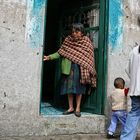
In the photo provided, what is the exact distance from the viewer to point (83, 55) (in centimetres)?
735

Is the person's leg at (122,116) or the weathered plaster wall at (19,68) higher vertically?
the weathered plaster wall at (19,68)

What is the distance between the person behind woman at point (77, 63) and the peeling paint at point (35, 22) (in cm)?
72

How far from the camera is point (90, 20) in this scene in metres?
7.81

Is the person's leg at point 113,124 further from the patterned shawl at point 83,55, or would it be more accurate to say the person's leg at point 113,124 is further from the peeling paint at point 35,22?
the peeling paint at point 35,22

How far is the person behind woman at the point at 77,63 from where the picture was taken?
289 inches

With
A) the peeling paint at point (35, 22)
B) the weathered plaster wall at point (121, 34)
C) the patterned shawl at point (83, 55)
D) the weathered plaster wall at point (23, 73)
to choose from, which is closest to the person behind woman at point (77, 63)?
the patterned shawl at point (83, 55)

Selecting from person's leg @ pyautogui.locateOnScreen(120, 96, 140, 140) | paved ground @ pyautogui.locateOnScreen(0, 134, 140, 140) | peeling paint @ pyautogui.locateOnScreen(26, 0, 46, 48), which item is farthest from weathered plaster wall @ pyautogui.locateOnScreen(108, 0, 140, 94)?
peeling paint @ pyautogui.locateOnScreen(26, 0, 46, 48)

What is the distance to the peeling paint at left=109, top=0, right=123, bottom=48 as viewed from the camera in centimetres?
744

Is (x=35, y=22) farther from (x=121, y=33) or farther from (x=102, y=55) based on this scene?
(x=121, y=33)

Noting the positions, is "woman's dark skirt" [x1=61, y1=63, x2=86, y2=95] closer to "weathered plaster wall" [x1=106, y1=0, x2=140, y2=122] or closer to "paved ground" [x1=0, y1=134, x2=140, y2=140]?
"weathered plaster wall" [x1=106, y1=0, x2=140, y2=122]

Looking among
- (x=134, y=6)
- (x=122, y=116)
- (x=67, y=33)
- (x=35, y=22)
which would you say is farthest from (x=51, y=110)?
(x=134, y=6)

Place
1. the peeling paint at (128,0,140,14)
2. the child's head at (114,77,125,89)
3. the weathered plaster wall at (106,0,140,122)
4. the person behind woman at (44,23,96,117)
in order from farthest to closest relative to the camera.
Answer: the peeling paint at (128,0,140,14) < the weathered plaster wall at (106,0,140,122) < the person behind woman at (44,23,96,117) < the child's head at (114,77,125,89)

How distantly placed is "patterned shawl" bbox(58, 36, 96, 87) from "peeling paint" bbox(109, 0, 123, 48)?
0.44 meters

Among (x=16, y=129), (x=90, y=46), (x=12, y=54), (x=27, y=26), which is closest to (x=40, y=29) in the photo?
(x=27, y=26)
